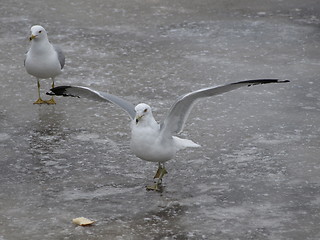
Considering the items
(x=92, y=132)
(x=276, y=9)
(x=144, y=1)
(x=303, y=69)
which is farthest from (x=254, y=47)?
(x=92, y=132)

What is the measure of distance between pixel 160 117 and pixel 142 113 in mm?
1759

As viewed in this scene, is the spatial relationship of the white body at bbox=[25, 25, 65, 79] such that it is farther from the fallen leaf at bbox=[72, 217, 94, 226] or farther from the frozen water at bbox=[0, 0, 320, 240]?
the fallen leaf at bbox=[72, 217, 94, 226]

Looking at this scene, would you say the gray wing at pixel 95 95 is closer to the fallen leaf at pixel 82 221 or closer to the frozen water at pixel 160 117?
the frozen water at pixel 160 117

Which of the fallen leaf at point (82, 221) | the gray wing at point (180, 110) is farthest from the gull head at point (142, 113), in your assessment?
the fallen leaf at point (82, 221)

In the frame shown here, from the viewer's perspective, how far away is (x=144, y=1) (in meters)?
11.8

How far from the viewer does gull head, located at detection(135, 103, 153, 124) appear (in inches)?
232

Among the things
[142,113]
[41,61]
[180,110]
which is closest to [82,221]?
[142,113]

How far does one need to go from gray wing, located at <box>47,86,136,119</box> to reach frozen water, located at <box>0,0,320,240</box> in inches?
22.0

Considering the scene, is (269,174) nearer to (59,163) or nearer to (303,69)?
(59,163)

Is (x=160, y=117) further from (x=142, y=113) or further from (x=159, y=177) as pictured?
(x=142, y=113)

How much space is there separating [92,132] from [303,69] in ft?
9.52

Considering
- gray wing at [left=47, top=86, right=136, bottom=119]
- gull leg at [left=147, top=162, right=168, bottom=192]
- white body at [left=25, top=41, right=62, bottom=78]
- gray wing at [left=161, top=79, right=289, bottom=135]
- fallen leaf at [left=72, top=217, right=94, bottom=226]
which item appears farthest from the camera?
white body at [left=25, top=41, right=62, bottom=78]

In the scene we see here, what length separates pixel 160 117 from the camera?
25.1 feet

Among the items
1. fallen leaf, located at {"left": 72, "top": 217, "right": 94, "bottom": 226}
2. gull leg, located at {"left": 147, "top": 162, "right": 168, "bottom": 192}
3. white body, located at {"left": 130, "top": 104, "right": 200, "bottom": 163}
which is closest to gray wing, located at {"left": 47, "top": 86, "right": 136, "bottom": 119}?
white body, located at {"left": 130, "top": 104, "right": 200, "bottom": 163}
